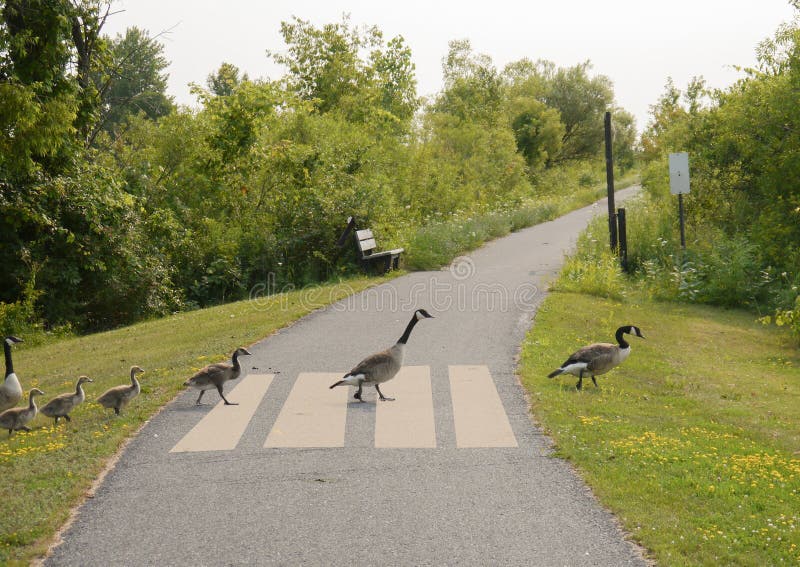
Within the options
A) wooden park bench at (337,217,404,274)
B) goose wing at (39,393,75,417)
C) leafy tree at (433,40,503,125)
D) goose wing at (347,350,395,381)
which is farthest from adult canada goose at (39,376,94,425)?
leafy tree at (433,40,503,125)

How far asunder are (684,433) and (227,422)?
203 inches

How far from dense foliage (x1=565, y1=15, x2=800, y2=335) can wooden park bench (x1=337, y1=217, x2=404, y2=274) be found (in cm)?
500

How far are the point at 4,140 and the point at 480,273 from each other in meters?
12.9

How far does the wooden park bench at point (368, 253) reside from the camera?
898 inches

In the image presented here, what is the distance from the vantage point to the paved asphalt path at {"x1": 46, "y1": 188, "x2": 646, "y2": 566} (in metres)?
5.89

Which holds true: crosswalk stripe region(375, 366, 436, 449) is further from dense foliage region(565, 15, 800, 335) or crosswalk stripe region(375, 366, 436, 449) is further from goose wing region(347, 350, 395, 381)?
dense foliage region(565, 15, 800, 335)

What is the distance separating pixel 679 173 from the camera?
939 inches

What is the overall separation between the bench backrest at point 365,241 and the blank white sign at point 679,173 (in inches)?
344

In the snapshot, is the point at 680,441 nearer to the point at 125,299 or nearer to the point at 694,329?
the point at 694,329

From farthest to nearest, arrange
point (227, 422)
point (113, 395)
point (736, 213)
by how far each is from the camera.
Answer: point (736, 213) → point (113, 395) → point (227, 422)

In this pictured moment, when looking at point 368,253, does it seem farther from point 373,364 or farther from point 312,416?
point 312,416

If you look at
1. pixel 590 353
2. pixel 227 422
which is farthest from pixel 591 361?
pixel 227 422

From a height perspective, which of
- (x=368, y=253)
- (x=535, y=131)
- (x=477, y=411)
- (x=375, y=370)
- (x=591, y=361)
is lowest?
(x=477, y=411)

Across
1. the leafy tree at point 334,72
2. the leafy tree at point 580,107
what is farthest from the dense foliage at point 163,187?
the leafy tree at point 580,107
